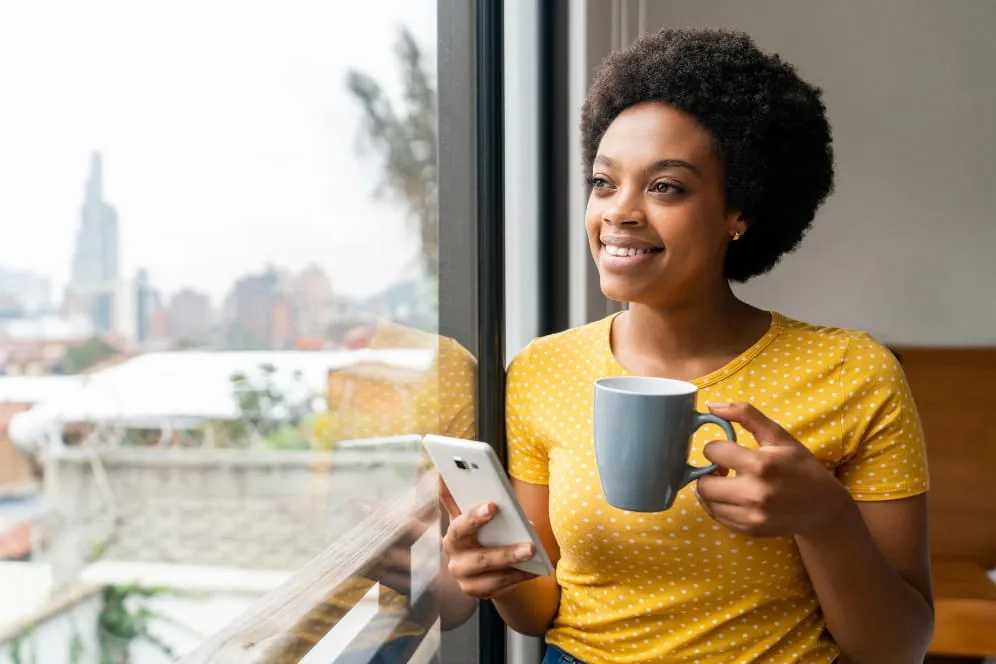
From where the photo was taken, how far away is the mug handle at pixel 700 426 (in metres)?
0.71

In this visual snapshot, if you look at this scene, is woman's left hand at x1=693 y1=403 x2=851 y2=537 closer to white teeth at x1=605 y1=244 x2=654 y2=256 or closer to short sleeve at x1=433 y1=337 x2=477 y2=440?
white teeth at x1=605 y1=244 x2=654 y2=256

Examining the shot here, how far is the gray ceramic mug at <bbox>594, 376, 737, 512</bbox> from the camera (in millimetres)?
695

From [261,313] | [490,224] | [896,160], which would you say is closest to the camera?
[261,313]

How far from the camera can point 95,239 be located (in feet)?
1.51

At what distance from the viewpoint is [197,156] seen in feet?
1.83

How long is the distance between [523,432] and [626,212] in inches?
12.1

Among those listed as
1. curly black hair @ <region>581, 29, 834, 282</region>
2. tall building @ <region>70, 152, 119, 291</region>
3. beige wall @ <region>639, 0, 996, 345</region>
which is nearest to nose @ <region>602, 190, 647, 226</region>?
curly black hair @ <region>581, 29, 834, 282</region>

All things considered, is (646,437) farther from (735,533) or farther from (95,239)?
(95,239)

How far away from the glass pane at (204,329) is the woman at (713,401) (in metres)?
0.17

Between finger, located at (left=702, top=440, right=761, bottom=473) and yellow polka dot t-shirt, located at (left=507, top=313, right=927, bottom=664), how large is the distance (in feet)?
0.65

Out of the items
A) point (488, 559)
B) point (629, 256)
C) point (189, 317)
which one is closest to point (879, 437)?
point (629, 256)

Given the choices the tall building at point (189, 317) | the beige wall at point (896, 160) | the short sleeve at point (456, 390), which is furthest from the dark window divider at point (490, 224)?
the beige wall at point (896, 160)

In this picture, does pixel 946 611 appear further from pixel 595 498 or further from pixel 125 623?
pixel 125 623

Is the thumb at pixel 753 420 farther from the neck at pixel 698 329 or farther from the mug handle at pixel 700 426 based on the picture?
the neck at pixel 698 329
